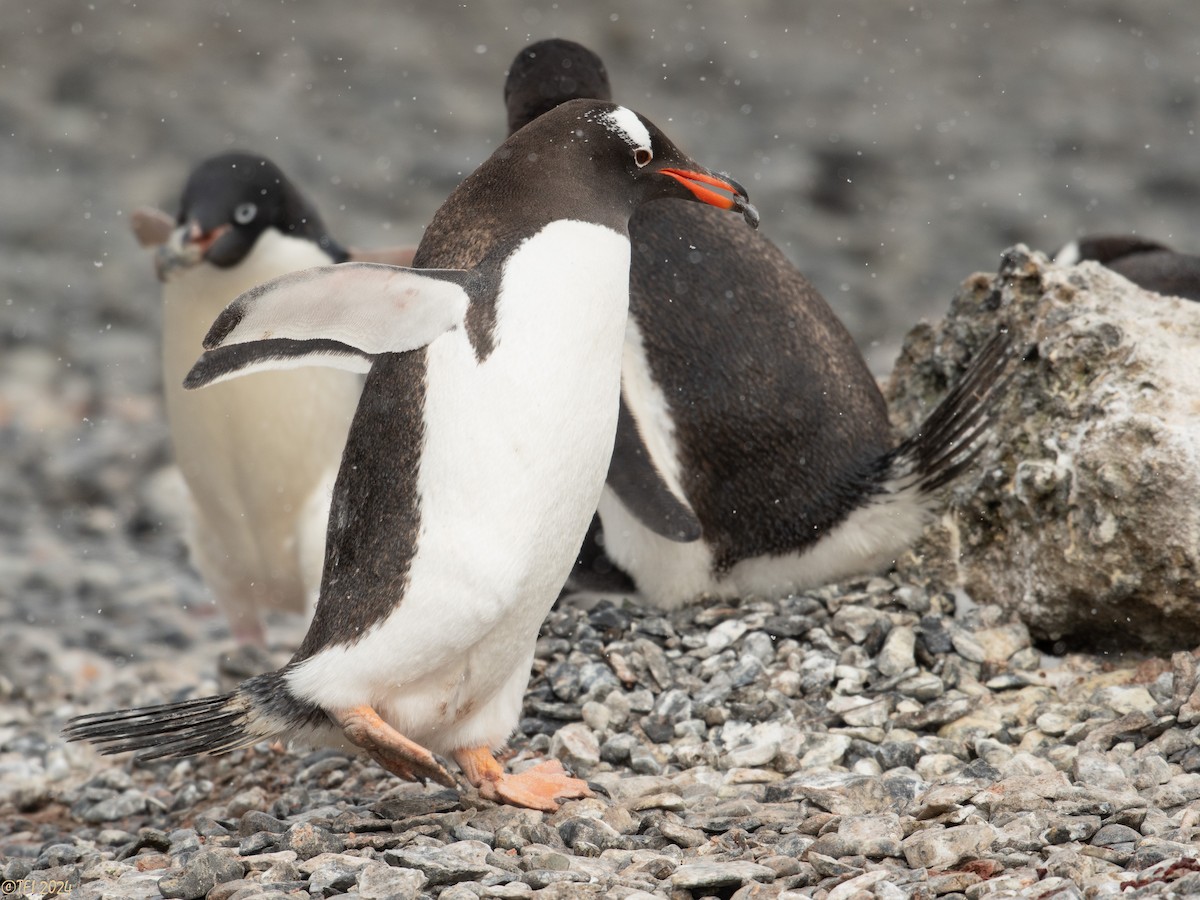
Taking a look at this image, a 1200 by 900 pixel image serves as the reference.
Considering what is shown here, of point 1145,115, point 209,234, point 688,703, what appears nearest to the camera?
point 688,703

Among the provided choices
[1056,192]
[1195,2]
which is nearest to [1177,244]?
[1056,192]

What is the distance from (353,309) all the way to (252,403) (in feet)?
5.43

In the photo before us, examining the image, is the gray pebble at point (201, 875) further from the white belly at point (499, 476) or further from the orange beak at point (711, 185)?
the orange beak at point (711, 185)

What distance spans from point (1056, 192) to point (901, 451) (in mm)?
8589

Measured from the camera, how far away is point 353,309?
7.52ft

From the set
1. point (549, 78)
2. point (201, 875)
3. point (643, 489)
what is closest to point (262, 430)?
point (549, 78)

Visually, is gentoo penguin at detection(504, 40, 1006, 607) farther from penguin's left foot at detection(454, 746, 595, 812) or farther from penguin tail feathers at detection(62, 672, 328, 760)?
penguin tail feathers at detection(62, 672, 328, 760)

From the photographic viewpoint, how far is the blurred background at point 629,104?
30.7ft

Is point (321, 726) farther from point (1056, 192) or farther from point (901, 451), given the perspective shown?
point (1056, 192)

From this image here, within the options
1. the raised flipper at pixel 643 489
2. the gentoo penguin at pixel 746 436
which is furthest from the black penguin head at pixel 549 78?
the raised flipper at pixel 643 489

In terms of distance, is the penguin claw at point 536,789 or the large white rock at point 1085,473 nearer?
the penguin claw at point 536,789

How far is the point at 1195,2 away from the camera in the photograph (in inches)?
569

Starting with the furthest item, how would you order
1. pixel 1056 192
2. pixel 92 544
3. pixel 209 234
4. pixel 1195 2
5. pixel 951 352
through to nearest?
pixel 1195 2 < pixel 1056 192 < pixel 92 544 < pixel 209 234 < pixel 951 352

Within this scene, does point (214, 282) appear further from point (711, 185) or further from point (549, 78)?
point (711, 185)
